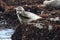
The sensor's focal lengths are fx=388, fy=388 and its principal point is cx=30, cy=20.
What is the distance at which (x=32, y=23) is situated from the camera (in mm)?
21828

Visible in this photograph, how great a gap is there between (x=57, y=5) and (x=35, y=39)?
1119cm

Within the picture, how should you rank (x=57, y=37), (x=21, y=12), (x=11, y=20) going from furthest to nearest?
(x=11, y=20)
(x=21, y=12)
(x=57, y=37)

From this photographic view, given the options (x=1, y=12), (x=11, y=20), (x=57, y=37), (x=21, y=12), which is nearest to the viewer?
(x=57, y=37)

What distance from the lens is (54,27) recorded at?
2089cm

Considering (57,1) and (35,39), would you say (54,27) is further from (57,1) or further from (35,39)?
(57,1)

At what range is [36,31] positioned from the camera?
2108cm

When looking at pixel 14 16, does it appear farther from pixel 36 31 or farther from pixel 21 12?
pixel 36 31

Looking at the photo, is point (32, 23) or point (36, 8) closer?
point (32, 23)

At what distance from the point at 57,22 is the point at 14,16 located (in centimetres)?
1107

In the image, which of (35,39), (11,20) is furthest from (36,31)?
(11,20)

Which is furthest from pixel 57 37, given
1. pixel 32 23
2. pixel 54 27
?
pixel 32 23

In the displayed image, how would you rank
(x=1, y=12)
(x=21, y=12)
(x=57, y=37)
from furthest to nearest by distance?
(x=1, y=12)
(x=21, y=12)
(x=57, y=37)

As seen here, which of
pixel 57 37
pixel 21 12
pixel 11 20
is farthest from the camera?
pixel 11 20

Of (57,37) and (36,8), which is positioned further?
(36,8)
